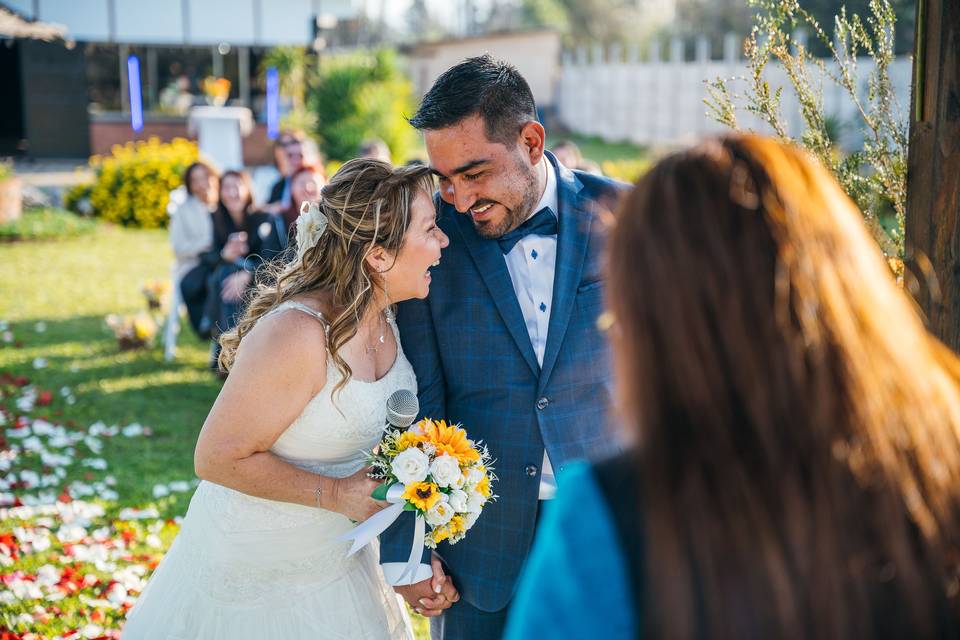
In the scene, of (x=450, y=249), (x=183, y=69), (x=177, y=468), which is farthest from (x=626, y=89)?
(x=450, y=249)

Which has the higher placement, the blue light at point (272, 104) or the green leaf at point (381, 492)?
the blue light at point (272, 104)

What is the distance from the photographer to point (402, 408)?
280 centimetres

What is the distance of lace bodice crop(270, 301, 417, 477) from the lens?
286 cm

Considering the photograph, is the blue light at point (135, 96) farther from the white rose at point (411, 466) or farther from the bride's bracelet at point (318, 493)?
the white rose at point (411, 466)

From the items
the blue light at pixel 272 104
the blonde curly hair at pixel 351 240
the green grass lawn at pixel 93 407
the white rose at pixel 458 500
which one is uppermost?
the blue light at pixel 272 104

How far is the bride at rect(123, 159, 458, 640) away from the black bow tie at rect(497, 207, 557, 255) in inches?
10.1

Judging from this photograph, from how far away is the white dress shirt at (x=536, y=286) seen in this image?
2.96m

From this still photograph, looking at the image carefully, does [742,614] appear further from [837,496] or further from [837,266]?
[837,266]

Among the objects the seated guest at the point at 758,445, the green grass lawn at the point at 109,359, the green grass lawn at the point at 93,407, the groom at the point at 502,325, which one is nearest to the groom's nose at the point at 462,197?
the groom at the point at 502,325

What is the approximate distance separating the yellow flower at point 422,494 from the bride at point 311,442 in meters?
0.21

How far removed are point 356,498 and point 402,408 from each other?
311 mm

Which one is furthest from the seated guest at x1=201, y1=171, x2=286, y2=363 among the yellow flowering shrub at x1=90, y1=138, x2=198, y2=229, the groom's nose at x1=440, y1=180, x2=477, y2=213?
the yellow flowering shrub at x1=90, y1=138, x2=198, y2=229

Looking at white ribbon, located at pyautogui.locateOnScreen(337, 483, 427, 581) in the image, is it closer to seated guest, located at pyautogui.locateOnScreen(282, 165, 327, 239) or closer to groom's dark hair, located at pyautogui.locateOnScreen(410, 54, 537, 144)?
groom's dark hair, located at pyautogui.locateOnScreen(410, 54, 537, 144)

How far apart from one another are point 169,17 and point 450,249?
2634cm
